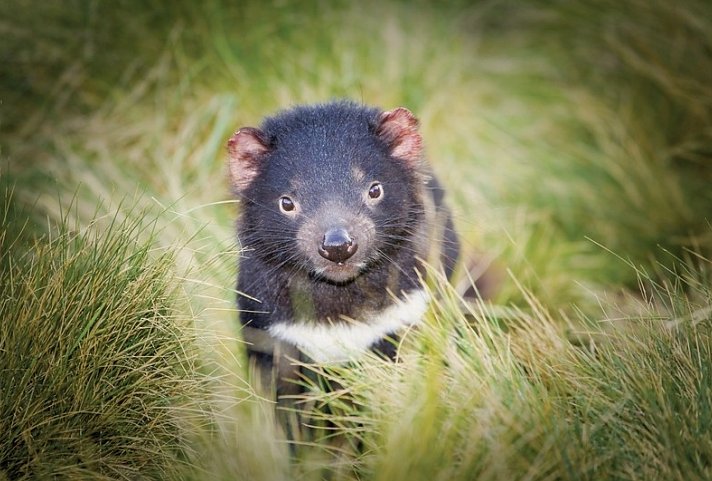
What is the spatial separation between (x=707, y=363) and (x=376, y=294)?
128 centimetres

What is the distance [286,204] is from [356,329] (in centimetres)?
58

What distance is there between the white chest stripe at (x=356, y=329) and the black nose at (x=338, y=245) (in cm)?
42

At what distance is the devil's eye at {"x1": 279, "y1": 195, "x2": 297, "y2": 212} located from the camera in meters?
3.46

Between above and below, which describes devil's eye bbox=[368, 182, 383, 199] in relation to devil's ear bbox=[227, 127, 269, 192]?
below

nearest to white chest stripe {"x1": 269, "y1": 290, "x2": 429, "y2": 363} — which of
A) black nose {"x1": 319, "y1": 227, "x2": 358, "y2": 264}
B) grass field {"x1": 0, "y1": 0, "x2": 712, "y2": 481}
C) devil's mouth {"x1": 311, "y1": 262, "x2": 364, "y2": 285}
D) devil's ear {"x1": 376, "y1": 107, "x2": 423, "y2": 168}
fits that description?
grass field {"x1": 0, "y1": 0, "x2": 712, "y2": 481}

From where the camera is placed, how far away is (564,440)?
2713 mm

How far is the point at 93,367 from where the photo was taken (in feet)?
10.0

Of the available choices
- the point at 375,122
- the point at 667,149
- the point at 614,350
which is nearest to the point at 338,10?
the point at 667,149

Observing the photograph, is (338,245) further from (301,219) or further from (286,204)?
(286,204)

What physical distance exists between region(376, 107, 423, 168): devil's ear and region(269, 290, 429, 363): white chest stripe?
1.89 feet

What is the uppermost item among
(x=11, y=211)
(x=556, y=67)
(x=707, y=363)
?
(x=556, y=67)

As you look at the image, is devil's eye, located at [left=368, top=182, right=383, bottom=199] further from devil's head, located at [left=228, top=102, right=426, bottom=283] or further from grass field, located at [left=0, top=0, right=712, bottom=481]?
grass field, located at [left=0, top=0, right=712, bottom=481]

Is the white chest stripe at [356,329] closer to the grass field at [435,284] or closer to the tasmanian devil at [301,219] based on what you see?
the tasmanian devil at [301,219]

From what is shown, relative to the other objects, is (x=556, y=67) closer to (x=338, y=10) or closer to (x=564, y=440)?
(x=338, y=10)
